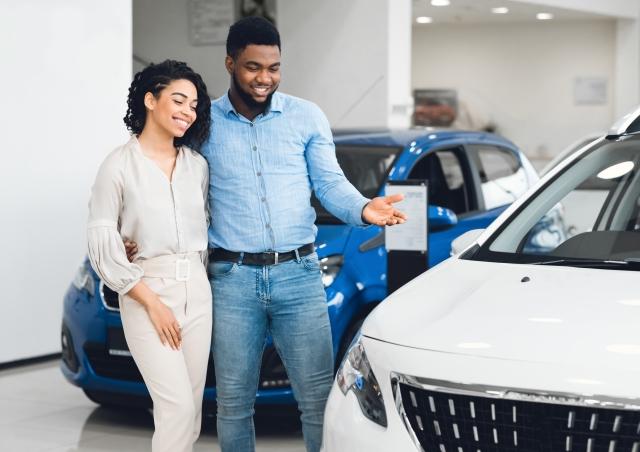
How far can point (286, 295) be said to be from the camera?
3568 mm

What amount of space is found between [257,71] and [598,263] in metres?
1.14

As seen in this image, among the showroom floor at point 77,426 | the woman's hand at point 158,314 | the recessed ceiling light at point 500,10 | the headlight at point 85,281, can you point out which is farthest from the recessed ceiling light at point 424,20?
the woman's hand at point 158,314

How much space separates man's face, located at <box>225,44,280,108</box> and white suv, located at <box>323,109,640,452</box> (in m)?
0.74

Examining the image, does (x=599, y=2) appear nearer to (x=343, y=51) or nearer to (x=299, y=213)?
(x=343, y=51)

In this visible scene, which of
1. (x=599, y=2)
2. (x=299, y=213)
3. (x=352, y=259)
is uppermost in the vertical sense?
(x=599, y=2)

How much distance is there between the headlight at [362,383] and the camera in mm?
2797

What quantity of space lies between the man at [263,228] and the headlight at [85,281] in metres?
1.81

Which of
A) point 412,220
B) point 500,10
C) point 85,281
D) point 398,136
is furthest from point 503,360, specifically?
point 500,10

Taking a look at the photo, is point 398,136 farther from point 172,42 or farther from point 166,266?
point 172,42

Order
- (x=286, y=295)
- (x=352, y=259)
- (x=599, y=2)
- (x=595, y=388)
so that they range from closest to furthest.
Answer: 1. (x=595, y=388)
2. (x=286, y=295)
3. (x=352, y=259)
4. (x=599, y=2)

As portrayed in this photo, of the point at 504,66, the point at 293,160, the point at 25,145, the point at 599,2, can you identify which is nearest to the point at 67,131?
the point at 25,145

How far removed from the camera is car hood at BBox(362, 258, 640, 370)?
260 centimetres

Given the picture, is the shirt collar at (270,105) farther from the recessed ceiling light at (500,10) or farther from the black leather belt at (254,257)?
the recessed ceiling light at (500,10)

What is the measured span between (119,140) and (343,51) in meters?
4.07
